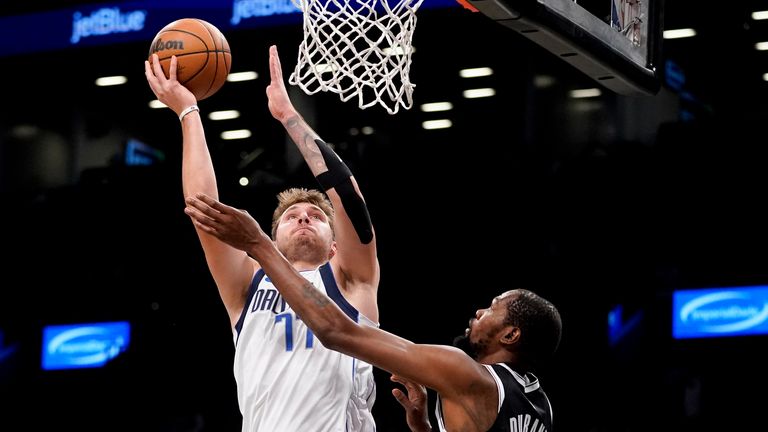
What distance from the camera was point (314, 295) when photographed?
118 inches

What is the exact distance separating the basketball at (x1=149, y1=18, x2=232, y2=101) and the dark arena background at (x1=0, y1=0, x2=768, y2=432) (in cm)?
517

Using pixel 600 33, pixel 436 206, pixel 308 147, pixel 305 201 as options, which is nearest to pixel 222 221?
pixel 308 147

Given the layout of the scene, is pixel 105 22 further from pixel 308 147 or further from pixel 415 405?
pixel 415 405

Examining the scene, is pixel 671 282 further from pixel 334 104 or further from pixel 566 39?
pixel 566 39

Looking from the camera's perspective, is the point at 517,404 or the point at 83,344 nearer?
the point at 517,404

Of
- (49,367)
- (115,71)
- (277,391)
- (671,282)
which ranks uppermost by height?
(115,71)

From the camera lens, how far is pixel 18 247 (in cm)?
1078

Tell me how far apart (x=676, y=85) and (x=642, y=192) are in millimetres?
1001

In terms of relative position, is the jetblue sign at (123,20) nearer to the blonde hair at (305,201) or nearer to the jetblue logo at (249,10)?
the jetblue logo at (249,10)

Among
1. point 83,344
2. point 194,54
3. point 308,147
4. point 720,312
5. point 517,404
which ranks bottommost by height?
point 83,344

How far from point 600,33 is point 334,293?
4.32 ft

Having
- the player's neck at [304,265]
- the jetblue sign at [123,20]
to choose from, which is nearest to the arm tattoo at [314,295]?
the player's neck at [304,265]

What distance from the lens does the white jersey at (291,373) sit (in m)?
3.56

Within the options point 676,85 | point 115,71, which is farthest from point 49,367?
point 676,85
